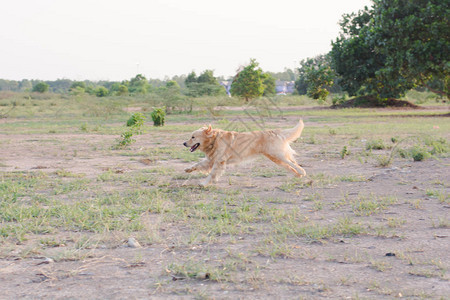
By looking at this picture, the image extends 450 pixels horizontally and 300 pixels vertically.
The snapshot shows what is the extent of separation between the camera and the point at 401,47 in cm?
2241

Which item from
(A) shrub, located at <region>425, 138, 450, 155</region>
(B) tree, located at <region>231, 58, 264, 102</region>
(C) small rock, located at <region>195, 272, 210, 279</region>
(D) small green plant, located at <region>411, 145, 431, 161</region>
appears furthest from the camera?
(B) tree, located at <region>231, 58, 264, 102</region>

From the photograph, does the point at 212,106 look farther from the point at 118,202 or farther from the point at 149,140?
the point at 118,202

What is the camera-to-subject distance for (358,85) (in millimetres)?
26922

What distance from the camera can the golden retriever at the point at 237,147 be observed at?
7.23 metres

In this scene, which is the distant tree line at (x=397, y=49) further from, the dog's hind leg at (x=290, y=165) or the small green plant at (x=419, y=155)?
the dog's hind leg at (x=290, y=165)

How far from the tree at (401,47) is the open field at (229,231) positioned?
14532 mm

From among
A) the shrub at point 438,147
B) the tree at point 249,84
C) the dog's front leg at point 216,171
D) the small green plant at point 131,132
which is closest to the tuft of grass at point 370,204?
the dog's front leg at point 216,171

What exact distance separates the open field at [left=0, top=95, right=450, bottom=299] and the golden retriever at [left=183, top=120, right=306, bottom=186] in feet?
0.98

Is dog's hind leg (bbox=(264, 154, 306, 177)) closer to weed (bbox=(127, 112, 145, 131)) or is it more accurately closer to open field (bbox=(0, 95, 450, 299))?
open field (bbox=(0, 95, 450, 299))

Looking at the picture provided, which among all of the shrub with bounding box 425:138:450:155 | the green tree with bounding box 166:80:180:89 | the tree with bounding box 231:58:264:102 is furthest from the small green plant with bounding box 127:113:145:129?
the tree with bounding box 231:58:264:102

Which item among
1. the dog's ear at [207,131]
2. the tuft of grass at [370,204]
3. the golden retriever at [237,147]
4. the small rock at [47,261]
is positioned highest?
the dog's ear at [207,131]

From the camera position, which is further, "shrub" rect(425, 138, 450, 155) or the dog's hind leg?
"shrub" rect(425, 138, 450, 155)

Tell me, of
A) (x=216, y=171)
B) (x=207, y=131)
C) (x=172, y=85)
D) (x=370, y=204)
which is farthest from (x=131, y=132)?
(x=172, y=85)

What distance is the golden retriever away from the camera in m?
7.23
